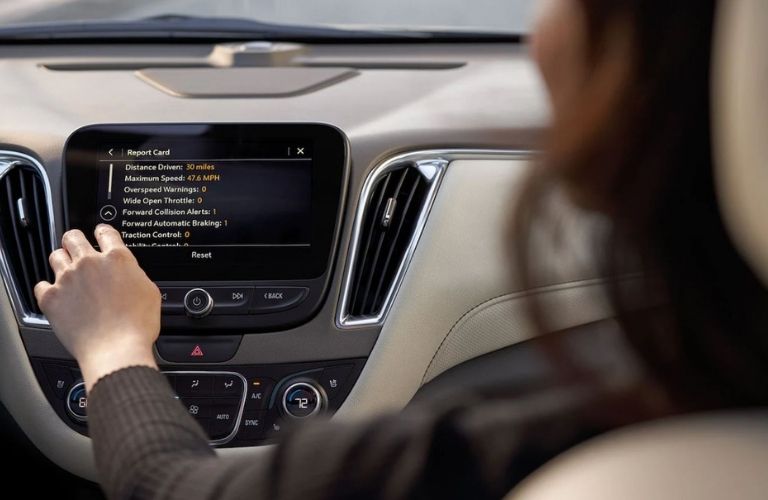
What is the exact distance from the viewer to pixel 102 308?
6.17 ft

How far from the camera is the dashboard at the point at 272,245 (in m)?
2.59

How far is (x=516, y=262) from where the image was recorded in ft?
3.86

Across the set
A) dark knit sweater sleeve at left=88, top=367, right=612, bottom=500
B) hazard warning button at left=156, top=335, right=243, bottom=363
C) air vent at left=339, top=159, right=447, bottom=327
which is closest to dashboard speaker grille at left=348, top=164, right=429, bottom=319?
air vent at left=339, top=159, right=447, bottom=327

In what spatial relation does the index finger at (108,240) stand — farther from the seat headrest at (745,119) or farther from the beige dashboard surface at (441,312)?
the seat headrest at (745,119)

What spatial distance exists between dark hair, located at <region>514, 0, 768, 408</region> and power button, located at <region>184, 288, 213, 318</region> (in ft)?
5.04

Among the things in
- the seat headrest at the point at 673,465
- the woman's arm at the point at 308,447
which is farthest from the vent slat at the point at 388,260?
the seat headrest at the point at 673,465

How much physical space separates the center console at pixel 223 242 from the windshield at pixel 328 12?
26.4 inches

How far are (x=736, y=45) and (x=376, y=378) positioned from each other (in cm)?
174

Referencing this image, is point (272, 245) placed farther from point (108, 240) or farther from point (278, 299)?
point (108, 240)

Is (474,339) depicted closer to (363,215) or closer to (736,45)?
(363,215)

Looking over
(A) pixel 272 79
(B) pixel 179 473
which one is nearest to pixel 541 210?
(B) pixel 179 473

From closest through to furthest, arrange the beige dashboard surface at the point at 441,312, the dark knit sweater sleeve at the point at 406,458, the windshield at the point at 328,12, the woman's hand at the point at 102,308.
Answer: the dark knit sweater sleeve at the point at 406,458
the woman's hand at the point at 102,308
the beige dashboard surface at the point at 441,312
the windshield at the point at 328,12

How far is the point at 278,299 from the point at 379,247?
253 mm

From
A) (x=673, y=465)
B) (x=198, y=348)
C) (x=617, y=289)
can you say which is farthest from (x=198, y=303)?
(x=673, y=465)
